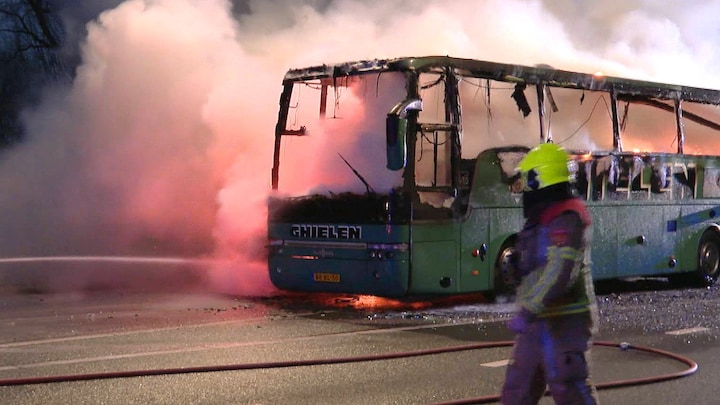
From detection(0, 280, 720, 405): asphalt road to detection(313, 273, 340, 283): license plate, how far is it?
0.37 metres

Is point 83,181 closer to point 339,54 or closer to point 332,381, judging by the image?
point 339,54

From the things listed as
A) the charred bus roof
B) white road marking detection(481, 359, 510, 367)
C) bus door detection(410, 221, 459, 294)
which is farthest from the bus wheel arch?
white road marking detection(481, 359, 510, 367)

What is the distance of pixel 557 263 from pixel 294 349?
494 centimetres

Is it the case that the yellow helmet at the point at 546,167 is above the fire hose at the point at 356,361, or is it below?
above

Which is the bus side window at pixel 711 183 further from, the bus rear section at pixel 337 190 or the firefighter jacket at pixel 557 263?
the firefighter jacket at pixel 557 263

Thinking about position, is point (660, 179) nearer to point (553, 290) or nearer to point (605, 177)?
point (605, 177)

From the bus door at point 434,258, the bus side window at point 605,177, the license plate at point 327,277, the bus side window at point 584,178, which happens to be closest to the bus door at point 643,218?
the bus side window at point 605,177

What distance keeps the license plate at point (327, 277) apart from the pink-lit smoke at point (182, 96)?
208 inches

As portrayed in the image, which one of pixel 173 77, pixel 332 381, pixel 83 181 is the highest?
pixel 173 77

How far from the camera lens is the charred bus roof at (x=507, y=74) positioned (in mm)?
12508

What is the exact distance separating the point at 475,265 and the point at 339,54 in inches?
270

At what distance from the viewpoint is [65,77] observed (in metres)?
28.9

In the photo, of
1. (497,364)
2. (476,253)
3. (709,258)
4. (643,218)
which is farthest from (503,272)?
(709,258)

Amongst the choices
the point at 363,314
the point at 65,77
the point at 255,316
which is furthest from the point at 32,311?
the point at 65,77
